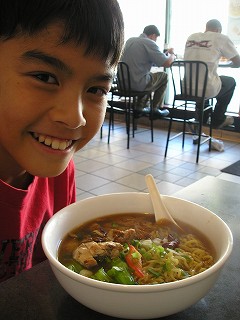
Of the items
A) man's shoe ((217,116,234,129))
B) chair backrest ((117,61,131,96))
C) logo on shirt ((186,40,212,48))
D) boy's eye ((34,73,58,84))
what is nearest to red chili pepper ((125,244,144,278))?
boy's eye ((34,73,58,84))

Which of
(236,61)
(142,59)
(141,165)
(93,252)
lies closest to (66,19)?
(93,252)

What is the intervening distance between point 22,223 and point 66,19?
588mm

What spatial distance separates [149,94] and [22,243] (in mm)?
4127

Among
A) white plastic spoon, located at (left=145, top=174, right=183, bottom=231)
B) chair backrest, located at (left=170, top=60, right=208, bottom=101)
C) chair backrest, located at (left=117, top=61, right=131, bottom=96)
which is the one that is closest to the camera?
white plastic spoon, located at (left=145, top=174, right=183, bottom=231)

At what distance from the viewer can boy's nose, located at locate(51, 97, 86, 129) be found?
0.65m

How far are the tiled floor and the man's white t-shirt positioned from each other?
2.81ft

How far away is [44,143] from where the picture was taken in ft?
2.38

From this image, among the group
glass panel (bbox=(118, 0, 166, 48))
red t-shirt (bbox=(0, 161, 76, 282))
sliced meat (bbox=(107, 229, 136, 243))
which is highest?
glass panel (bbox=(118, 0, 166, 48))

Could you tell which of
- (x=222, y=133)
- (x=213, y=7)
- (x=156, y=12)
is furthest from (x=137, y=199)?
(x=156, y=12)

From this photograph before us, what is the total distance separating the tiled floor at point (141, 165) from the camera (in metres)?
3.17

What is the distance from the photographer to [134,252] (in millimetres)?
653

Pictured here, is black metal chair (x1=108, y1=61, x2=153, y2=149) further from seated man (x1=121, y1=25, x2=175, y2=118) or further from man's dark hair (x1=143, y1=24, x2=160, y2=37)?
man's dark hair (x1=143, y1=24, x2=160, y2=37)

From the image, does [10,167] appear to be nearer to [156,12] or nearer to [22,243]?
[22,243]

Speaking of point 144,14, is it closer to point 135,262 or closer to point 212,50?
point 212,50
